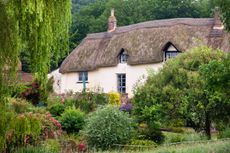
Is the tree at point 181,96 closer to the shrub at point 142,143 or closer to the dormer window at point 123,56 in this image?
the shrub at point 142,143

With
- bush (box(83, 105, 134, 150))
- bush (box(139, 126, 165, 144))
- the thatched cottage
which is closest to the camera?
bush (box(83, 105, 134, 150))

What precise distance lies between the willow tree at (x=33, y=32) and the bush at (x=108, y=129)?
9785mm

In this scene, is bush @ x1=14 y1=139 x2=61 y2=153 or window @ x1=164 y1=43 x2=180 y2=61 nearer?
bush @ x1=14 y1=139 x2=61 y2=153

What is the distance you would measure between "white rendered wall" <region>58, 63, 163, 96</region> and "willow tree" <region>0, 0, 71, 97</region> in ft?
98.6

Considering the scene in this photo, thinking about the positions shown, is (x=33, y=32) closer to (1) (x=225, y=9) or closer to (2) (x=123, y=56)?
(1) (x=225, y=9)

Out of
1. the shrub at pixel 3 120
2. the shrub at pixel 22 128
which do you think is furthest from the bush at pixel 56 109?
the shrub at pixel 3 120

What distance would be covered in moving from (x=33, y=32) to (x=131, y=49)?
112 feet

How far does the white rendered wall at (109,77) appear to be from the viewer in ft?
137

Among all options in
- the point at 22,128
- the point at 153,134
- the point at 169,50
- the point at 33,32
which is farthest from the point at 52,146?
the point at 169,50

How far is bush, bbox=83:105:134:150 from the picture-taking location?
64.2 feet

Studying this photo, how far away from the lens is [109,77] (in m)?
44.4

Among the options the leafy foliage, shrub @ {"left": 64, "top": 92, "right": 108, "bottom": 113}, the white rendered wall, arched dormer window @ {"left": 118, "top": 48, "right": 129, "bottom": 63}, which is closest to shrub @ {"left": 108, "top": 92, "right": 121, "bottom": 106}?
shrub @ {"left": 64, "top": 92, "right": 108, "bottom": 113}

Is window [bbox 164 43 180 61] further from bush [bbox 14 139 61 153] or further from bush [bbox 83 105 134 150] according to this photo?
bush [bbox 14 139 61 153]

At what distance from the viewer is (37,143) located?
55.3 feet
